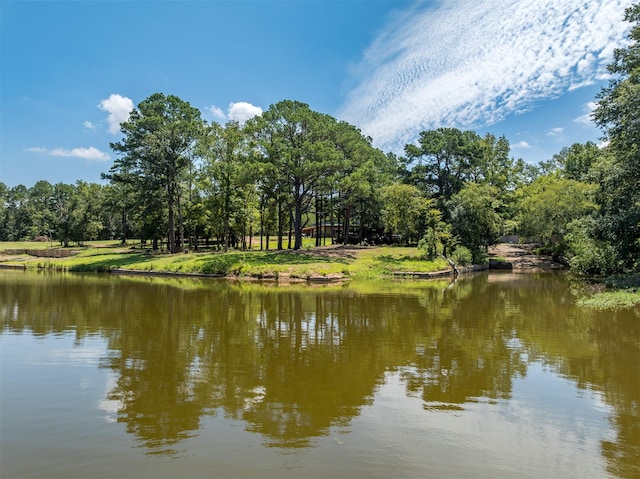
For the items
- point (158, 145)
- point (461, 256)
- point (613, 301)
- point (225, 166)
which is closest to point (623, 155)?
point (613, 301)

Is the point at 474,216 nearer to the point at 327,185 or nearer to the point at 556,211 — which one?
the point at 556,211

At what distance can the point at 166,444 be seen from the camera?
5.40 m

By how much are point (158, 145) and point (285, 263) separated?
18859 millimetres

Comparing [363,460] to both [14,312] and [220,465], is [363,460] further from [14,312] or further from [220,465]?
[14,312]

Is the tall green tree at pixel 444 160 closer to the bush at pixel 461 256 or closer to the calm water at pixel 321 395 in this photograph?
the bush at pixel 461 256

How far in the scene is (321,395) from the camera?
7.17 meters

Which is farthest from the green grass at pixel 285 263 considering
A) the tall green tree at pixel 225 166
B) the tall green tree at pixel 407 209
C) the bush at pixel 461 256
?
the tall green tree at pixel 225 166

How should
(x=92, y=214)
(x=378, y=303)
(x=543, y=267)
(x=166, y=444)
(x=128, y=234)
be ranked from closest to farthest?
(x=166, y=444) → (x=378, y=303) → (x=543, y=267) → (x=92, y=214) → (x=128, y=234)

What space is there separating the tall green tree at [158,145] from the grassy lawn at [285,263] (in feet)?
25.1

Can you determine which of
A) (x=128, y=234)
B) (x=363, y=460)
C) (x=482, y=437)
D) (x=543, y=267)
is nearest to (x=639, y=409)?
(x=482, y=437)

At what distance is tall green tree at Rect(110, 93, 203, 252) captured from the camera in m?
39.4

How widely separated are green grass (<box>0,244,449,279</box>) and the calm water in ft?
47.9

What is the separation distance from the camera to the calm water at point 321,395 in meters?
5.05

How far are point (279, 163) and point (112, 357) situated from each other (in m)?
27.0
